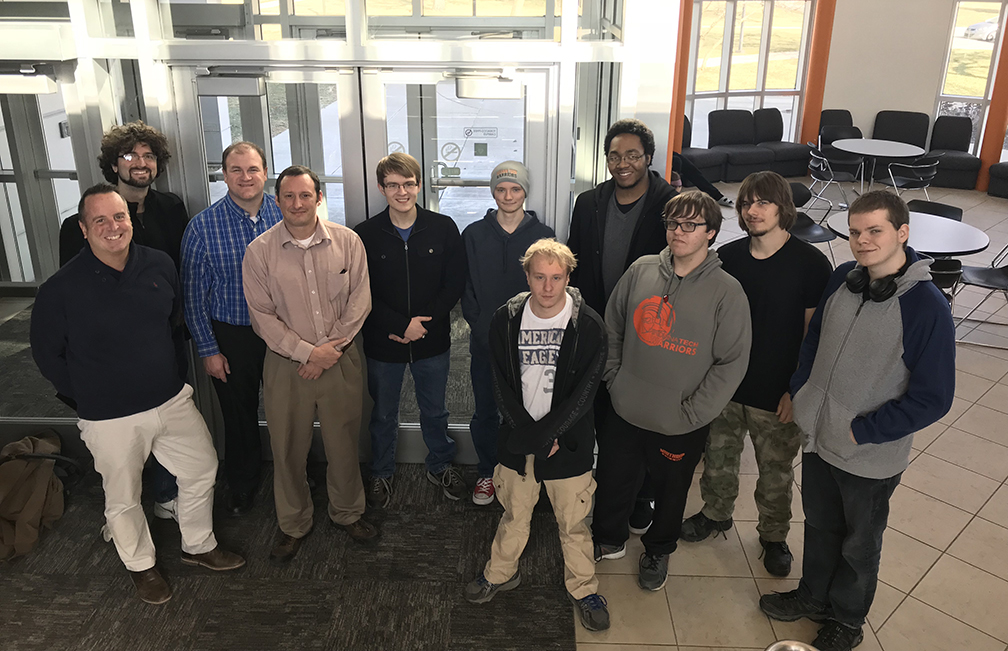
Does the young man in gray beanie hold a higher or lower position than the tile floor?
higher

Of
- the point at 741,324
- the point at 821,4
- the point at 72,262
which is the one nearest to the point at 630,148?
the point at 741,324

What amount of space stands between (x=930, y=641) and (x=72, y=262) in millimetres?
3901

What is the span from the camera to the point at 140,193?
11.9 ft

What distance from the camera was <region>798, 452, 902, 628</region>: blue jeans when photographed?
2.88 meters

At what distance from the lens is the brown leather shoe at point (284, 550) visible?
366 cm

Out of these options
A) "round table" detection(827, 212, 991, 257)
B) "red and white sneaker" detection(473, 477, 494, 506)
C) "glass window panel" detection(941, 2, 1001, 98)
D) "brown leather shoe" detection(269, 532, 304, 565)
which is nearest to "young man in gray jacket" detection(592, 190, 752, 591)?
"red and white sneaker" detection(473, 477, 494, 506)

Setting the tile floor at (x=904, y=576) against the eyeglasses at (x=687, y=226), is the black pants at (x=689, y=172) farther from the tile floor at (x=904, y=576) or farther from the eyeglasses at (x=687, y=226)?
the eyeglasses at (x=687, y=226)

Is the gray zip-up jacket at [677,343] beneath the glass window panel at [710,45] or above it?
beneath

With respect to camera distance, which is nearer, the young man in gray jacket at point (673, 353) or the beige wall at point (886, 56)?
the young man in gray jacket at point (673, 353)

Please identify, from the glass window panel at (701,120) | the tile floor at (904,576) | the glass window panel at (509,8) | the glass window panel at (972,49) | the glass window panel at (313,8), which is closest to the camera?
the tile floor at (904,576)

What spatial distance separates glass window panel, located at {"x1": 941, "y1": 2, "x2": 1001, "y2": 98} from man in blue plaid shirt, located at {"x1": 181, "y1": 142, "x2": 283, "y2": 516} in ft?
39.8

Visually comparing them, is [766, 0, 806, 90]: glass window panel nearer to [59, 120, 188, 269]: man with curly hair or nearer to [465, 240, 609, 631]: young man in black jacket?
[465, 240, 609, 631]: young man in black jacket

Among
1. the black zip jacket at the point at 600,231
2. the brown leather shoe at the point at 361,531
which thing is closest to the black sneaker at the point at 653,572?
the black zip jacket at the point at 600,231

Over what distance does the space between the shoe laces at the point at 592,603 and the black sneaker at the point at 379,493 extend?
127cm
